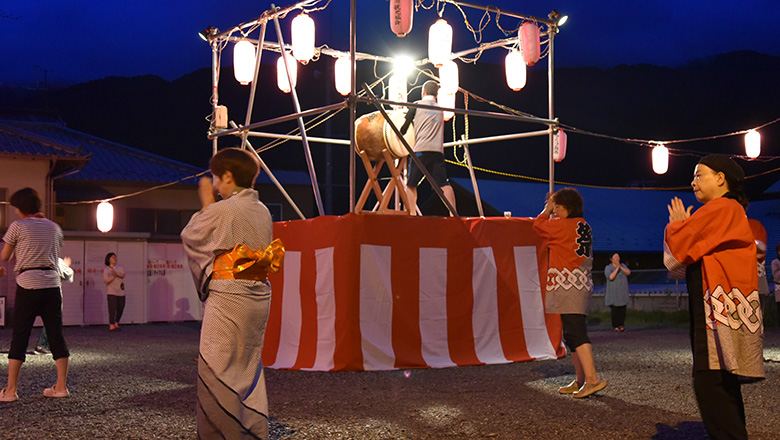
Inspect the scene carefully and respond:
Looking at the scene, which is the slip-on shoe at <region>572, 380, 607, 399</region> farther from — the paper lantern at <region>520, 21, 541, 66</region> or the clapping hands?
the paper lantern at <region>520, 21, 541, 66</region>

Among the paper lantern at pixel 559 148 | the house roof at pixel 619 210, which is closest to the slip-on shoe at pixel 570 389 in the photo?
the paper lantern at pixel 559 148

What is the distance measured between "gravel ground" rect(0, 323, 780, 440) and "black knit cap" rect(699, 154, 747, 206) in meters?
1.63

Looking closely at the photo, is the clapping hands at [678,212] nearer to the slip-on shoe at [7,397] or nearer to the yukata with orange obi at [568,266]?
the yukata with orange obi at [568,266]

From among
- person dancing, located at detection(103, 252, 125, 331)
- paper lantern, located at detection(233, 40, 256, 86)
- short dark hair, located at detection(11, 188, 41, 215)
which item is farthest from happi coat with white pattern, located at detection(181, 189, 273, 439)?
person dancing, located at detection(103, 252, 125, 331)

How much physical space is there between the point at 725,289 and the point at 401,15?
5.44 m

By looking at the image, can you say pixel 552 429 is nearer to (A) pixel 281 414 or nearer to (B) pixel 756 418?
(B) pixel 756 418

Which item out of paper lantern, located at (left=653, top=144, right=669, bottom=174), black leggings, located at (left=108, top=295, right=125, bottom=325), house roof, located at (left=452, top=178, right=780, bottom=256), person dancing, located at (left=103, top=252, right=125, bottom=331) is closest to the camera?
paper lantern, located at (left=653, top=144, right=669, bottom=174)

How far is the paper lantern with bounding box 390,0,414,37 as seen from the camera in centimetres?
761

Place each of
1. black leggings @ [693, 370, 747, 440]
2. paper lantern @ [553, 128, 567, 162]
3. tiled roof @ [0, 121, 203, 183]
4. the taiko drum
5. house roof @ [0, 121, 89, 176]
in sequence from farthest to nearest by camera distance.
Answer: tiled roof @ [0, 121, 203, 183], house roof @ [0, 121, 89, 176], paper lantern @ [553, 128, 567, 162], the taiko drum, black leggings @ [693, 370, 747, 440]

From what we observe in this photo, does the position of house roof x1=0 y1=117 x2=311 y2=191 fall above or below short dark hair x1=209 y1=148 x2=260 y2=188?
above

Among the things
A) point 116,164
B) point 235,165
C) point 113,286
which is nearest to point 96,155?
point 116,164

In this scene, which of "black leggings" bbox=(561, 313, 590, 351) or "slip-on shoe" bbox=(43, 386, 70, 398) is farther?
"slip-on shoe" bbox=(43, 386, 70, 398)

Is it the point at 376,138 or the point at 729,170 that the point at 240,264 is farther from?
the point at 376,138

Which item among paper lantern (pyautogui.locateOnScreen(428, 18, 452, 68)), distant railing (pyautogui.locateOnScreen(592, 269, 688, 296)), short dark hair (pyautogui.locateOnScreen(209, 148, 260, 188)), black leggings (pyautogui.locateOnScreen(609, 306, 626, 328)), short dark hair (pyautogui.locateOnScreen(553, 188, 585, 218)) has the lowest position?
black leggings (pyautogui.locateOnScreen(609, 306, 626, 328))
